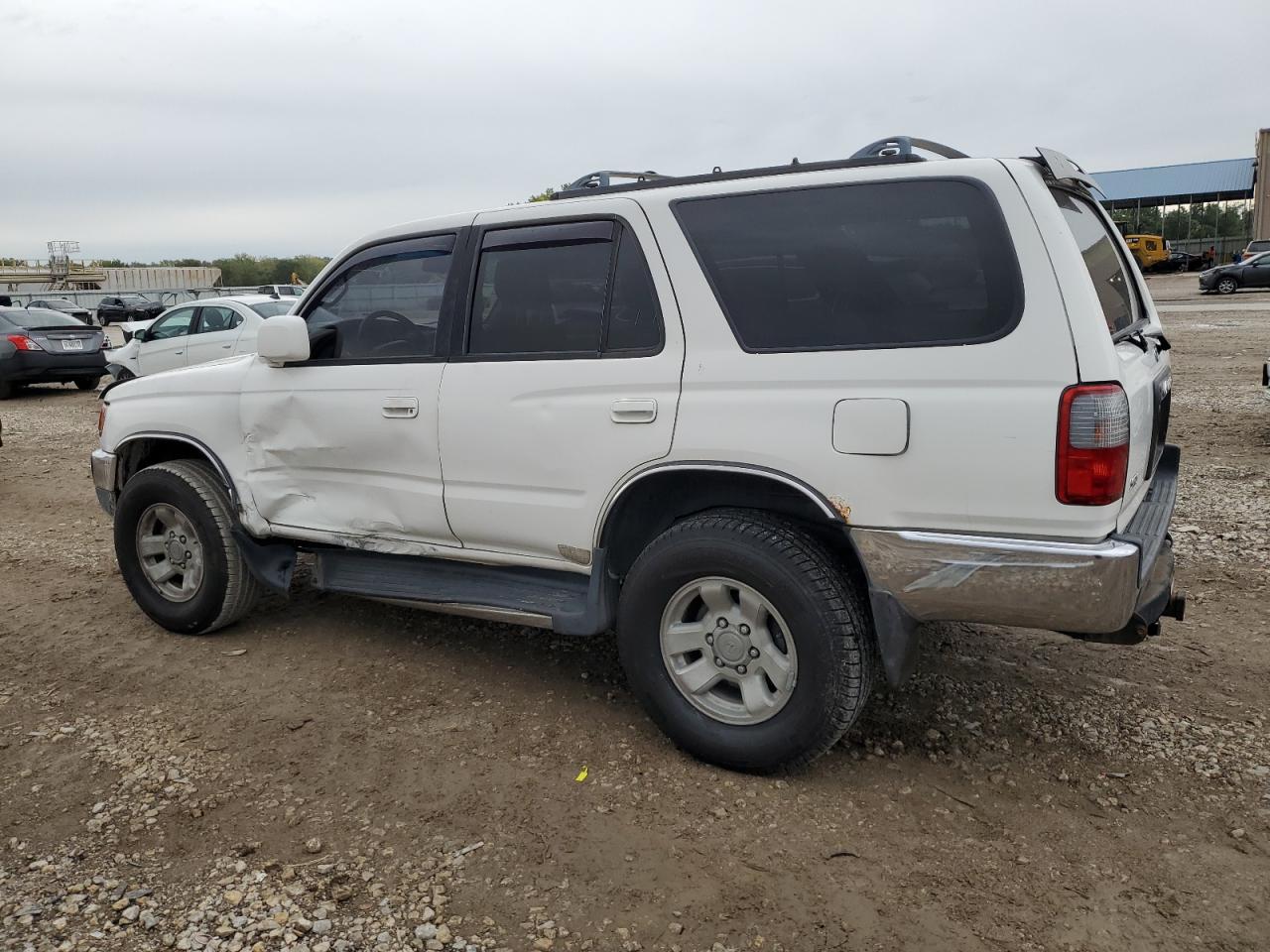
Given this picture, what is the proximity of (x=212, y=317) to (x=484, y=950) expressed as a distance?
13.1 meters

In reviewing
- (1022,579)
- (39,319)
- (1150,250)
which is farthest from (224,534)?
(1150,250)

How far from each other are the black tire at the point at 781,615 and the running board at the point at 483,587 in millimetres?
168

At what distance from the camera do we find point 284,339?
4215mm

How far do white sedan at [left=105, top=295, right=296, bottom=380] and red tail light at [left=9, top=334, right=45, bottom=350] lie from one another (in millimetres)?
1506

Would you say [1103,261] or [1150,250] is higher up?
[1150,250]

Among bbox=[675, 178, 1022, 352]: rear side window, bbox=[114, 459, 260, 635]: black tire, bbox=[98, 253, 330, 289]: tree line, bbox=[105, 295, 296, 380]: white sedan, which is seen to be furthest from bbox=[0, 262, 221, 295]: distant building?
bbox=[675, 178, 1022, 352]: rear side window

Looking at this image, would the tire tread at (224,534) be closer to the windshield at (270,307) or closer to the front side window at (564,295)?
the front side window at (564,295)

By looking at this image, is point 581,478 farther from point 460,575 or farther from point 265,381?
point 265,381

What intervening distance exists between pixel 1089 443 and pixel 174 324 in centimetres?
1427

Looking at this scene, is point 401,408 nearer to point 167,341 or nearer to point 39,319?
point 167,341

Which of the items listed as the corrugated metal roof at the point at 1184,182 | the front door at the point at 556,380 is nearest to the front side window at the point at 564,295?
the front door at the point at 556,380

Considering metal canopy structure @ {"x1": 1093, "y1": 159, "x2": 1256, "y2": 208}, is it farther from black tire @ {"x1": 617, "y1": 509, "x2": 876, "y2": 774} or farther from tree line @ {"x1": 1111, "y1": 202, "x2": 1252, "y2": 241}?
black tire @ {"x1": 617, "y1": 509, "x2": 876, "y2": 774}

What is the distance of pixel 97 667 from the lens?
4.55 metres

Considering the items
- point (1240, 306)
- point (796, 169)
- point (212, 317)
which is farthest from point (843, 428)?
point (1240, 306)
